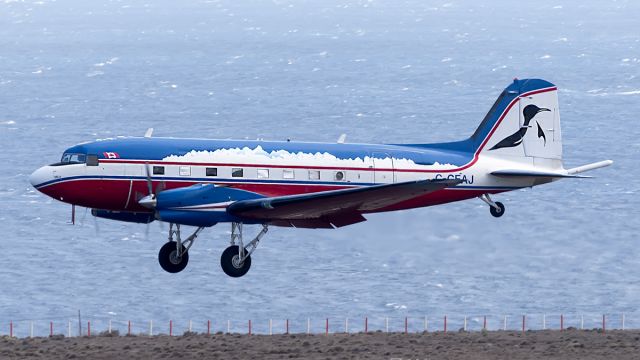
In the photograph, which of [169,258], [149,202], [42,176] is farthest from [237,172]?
[42,176]

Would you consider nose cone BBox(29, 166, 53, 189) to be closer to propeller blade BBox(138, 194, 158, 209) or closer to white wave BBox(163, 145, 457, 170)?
propeller blade BBox(138, 194, 158, 209)

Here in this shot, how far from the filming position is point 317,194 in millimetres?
54062

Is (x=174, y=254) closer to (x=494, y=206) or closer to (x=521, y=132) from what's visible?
(x=494, y=206)

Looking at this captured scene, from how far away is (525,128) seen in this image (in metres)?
64.1

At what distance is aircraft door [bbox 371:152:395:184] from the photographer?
58.2 m

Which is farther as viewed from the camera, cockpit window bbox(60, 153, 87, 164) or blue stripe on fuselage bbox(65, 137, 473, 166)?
cockpit window bbox(60, 153, 87, 164)

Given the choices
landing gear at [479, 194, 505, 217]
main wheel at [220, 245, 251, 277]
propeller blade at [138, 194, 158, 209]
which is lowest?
main wheel at [220, 245, 251, 277]

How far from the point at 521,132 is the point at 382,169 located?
9416 millimetres

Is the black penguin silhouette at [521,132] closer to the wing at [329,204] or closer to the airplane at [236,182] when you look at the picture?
the airplane at [236,182]

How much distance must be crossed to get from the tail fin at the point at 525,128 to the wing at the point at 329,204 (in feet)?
29.4

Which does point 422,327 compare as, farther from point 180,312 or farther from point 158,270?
point 158,270

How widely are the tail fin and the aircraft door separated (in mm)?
6273

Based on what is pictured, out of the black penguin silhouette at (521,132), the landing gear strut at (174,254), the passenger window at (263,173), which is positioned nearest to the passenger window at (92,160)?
the landing gear strut at (174,254)

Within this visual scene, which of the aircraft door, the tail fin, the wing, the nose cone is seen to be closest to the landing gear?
the tail fin
